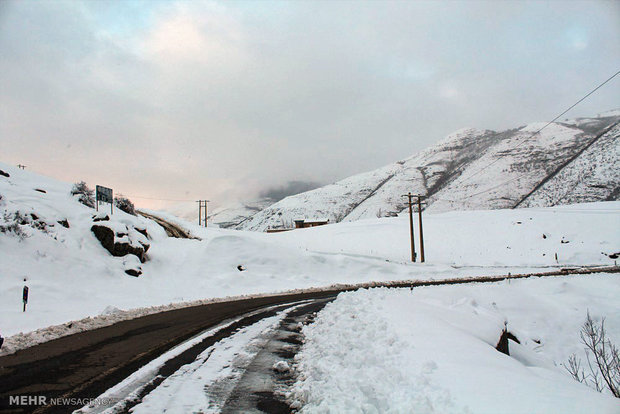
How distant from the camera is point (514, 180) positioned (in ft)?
438

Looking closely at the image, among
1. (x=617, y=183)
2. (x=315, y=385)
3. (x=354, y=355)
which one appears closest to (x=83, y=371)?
(x=315, y=385)

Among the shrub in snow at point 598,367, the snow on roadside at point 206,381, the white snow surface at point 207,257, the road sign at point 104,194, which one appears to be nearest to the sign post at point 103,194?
the road sign at point 104,194

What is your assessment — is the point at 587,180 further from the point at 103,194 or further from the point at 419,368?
the point at 419,368

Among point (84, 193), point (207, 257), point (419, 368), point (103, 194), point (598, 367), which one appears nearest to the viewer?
point (419, 368)

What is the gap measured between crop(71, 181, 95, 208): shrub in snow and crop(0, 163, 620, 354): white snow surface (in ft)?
2.49

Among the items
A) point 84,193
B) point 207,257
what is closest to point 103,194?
point 84,193

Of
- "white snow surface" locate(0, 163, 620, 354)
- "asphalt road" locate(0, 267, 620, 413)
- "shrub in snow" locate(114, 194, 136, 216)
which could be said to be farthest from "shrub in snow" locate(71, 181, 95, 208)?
"asphalt road" locate(0, 267, 620, 413)

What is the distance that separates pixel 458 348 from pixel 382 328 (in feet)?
5.86

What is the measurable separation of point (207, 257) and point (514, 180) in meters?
138

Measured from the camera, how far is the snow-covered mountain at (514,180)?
106469 millimetres

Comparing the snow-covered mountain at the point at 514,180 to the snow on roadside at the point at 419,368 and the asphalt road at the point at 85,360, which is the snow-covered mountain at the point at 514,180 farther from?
the asphalt road at the point at 85,360

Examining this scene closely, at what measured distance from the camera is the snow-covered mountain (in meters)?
106

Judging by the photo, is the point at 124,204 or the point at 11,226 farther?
the point at 124,204

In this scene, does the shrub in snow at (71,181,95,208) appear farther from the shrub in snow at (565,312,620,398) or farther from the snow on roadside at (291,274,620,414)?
the shrub in snow at (565,312,620,398)
